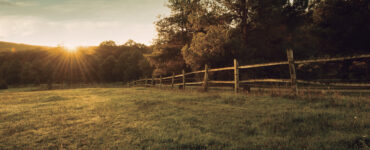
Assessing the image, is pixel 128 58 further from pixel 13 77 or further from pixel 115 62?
pixel 13 77

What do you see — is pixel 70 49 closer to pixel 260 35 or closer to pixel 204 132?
pixel 260 35

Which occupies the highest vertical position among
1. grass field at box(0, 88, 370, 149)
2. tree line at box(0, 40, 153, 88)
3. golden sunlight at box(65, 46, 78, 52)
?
golden sunlight at box(65, 46, 78, 52)

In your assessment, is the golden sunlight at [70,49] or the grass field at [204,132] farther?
the golden sunlight at [70,49]

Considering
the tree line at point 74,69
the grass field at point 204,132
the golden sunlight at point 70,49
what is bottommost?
the grass field at point 204,132

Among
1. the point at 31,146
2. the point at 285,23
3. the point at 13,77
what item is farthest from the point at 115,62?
the point at 31,146

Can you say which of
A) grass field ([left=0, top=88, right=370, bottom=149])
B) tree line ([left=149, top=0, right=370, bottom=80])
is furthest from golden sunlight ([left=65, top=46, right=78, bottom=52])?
grass field ([left=0, top=88, right=370, bottom=149])

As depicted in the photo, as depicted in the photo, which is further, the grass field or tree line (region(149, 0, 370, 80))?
tree line (region(149, 0, 370, 80))

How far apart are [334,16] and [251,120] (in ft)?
62.0

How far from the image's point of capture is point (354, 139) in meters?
2.80

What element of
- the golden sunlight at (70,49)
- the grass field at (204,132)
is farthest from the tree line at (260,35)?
the golden sunlight at (70,49)

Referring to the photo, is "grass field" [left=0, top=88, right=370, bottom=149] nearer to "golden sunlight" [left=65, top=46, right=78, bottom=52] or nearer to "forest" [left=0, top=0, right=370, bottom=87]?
"forest" [left=0, top=0, right=370, bottom=87]

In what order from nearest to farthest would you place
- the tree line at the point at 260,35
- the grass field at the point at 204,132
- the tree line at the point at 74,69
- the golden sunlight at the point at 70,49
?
the grass field at the point at 204,132 < the tree line at the point at 260,35 < the tree line at the point at 74,69 < the golden sunlight at the point at 70,49

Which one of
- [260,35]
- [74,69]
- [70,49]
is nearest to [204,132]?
[260,35]

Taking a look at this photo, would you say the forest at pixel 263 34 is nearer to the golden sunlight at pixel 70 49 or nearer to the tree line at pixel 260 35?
the tree line at pixel 260 35
